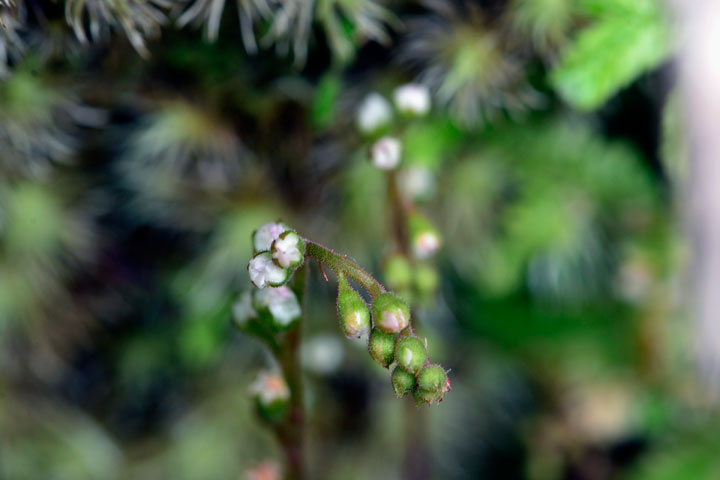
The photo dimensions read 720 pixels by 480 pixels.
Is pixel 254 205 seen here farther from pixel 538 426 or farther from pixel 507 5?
pixel 538 426

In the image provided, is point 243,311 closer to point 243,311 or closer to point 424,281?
point 243,311

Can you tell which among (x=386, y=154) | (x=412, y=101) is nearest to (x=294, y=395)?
(x=386, y=154)

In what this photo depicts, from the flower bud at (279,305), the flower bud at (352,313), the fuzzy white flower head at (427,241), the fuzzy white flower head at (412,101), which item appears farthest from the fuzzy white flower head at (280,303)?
the fuzzy white flower head at (412,101)

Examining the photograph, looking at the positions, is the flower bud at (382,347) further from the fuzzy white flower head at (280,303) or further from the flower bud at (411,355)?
the fuzzy white flower head at (280,303)

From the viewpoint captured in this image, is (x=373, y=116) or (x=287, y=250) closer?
(x=287, y=250)

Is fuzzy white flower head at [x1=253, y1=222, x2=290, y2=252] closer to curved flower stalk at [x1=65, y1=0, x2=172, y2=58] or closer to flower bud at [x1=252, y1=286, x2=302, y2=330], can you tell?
flower bud at [x1=252, y1=286, x2=302, y2=330]

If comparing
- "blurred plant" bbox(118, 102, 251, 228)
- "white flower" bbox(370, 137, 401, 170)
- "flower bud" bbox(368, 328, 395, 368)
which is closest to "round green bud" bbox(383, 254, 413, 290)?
"white flower" bbox(370, 137, 401, 170)
